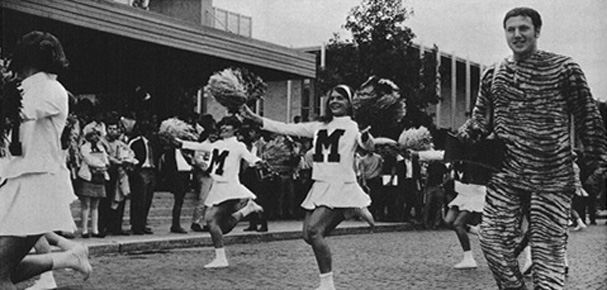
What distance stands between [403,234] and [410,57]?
6903mm

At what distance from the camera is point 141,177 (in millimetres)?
13789

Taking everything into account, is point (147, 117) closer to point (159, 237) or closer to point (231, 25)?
point (159, 237)

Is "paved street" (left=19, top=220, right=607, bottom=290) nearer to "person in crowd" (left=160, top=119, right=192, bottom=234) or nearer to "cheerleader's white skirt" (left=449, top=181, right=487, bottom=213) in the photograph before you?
"cheerleader's white skirt" (left=449, top=181, right=487, bottom=213)

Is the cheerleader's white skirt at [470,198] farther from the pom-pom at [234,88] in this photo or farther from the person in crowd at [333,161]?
the pom-pom at [234,88]

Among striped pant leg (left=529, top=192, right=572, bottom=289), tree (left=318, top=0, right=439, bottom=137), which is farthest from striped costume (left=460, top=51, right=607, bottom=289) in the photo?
tree (left=318, top=0, right=439, bottom=137)

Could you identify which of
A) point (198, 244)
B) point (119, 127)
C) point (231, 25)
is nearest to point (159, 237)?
point (198, 244)

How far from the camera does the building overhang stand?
15984 mm

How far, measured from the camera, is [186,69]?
2380cm

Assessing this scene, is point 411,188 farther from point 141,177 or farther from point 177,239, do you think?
point 177,239

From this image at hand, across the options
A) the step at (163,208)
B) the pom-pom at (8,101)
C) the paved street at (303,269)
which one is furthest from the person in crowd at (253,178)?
the pom-pom at (8,101)

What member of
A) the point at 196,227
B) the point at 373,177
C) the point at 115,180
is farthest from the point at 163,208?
the point at 373,177

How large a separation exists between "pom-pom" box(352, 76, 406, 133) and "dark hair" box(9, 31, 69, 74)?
10.2ft

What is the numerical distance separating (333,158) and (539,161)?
9.70ft

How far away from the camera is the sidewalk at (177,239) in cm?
1165
